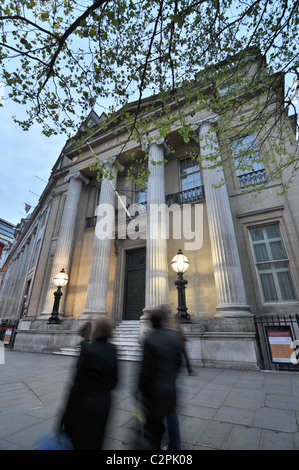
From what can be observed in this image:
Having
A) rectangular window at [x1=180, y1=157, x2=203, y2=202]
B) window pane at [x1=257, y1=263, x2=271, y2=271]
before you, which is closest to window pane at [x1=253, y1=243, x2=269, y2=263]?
→ window pane at [x1=257, y1=263, x2=271, y2=271]

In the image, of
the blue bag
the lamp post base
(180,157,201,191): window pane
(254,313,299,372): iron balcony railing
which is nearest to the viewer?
the blue bag

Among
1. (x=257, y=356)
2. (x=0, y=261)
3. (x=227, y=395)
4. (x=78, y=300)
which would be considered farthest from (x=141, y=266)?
(x=0, y=261)

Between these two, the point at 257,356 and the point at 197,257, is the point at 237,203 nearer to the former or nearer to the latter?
the point at 197,257

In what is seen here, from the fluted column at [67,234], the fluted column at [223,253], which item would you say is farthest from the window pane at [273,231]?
the fluted column at [67,234]

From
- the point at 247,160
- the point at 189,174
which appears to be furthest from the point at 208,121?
the point at 189,174

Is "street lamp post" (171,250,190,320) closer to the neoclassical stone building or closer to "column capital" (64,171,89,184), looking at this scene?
the neoclassical stone building

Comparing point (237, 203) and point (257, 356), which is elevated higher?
point (237, 203)

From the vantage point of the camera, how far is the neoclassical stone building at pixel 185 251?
746 centimetres

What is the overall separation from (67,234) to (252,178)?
1054cm

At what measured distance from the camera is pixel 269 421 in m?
2.78

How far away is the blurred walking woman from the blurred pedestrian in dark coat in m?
0.34

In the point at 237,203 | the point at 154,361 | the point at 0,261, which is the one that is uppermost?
the point at 0,261

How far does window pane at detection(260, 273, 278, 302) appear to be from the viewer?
8250mm
